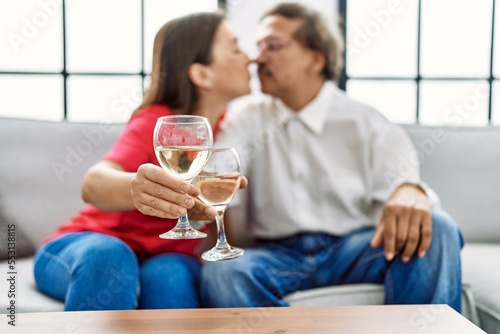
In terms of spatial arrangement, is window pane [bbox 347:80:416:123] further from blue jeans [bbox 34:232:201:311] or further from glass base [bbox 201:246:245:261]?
glass base [bbox 201:246:245:261]

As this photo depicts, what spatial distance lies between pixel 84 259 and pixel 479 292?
983mm

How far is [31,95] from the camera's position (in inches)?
102

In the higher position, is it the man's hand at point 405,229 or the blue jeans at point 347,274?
the man's hand at point 405,229

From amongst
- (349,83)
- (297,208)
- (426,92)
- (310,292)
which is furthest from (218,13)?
(426,92)

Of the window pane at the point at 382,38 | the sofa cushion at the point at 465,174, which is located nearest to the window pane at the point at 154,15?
the window pane at the point at 382,38

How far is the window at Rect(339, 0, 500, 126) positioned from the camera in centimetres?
264

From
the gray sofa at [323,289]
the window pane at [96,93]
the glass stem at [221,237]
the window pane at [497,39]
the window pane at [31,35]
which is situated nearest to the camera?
the glass stem at [221,237]

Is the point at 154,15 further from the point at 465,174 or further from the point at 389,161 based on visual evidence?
the point at 465,174

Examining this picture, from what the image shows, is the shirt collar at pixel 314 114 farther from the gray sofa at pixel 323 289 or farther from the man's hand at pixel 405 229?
the man's hand at pixel 405 229

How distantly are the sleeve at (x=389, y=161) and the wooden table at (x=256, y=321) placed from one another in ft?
2.28

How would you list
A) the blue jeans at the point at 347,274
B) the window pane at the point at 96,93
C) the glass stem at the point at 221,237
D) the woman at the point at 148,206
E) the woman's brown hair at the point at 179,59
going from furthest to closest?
1. the window pane at the point at 96,93
2. the woman's brown hair at the point at 179,59
3. the blue jeans at the point at 347,274
4. the woman at the point at 148,206
5. the glass stem at the point at 221,237

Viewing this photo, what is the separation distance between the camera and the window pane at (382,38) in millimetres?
2566

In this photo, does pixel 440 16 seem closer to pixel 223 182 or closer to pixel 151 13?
pixel 151 13

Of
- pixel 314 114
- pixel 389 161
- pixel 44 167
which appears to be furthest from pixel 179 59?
pixel 389 161
